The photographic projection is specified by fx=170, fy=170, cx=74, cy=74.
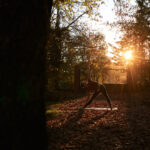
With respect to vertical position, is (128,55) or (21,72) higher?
(128,55)

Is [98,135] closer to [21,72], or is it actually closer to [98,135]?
[98,135]

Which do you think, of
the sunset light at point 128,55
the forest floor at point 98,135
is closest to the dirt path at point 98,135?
the forest floor at point 98,135

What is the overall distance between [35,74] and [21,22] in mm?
536

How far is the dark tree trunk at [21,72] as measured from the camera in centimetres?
163

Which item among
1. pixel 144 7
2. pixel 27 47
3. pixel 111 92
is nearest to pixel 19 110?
pixel 27 47

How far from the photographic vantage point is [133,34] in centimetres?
1645

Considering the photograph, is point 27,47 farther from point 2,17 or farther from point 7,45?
point 2,17

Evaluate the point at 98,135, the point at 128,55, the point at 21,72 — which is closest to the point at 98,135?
the point at 98,135

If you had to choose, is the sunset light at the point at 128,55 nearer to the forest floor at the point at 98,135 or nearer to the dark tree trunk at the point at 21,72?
the forest floor at the point at 98,135

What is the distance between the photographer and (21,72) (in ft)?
5.52

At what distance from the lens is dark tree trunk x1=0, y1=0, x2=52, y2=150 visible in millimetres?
1629

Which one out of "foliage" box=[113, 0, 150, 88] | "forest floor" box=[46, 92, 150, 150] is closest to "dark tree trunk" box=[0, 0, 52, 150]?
"forest floor" box=[46, 92, 150, 150]

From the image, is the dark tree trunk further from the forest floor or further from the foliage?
the foliage

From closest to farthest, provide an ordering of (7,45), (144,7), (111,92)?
(7,45) < (144,7) < (111,92)
